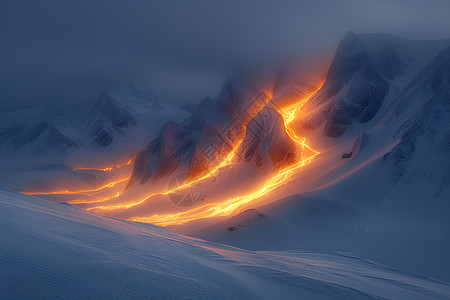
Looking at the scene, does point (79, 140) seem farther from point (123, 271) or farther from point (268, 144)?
point (123, 271)

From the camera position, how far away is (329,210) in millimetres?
16766

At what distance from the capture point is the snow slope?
2352mm

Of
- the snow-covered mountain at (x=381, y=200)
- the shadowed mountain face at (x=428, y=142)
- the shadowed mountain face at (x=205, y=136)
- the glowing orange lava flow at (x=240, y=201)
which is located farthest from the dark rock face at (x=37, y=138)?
the shadowed mountain face at (x=428, y=142)

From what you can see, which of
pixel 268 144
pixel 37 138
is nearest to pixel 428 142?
pixel 268 144

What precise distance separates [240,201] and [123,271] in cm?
2427

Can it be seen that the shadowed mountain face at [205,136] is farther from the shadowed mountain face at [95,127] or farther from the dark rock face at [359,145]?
the shadowed mountain face at [95,127]

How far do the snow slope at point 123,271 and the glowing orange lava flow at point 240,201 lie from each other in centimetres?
1838

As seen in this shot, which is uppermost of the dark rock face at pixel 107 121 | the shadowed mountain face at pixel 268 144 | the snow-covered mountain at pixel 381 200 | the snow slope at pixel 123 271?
the dark rock face at pixel 107 121

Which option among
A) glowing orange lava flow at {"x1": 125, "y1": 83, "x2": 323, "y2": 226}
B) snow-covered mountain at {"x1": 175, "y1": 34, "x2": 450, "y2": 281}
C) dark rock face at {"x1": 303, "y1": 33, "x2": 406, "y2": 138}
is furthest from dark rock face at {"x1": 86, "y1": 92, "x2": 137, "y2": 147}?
snow-covered mountain at {"x1": 175, "y1": 34, "x2": 450, "y2": 281}

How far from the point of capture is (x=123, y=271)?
2.76 meters

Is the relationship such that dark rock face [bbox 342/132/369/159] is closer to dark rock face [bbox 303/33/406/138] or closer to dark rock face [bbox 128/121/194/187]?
dark rock face [bbox 303/33/406/138]

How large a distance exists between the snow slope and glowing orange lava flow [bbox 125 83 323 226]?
60.3 feet

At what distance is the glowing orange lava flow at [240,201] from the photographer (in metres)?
24.8

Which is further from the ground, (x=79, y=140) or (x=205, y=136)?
(x=79, y=140)
